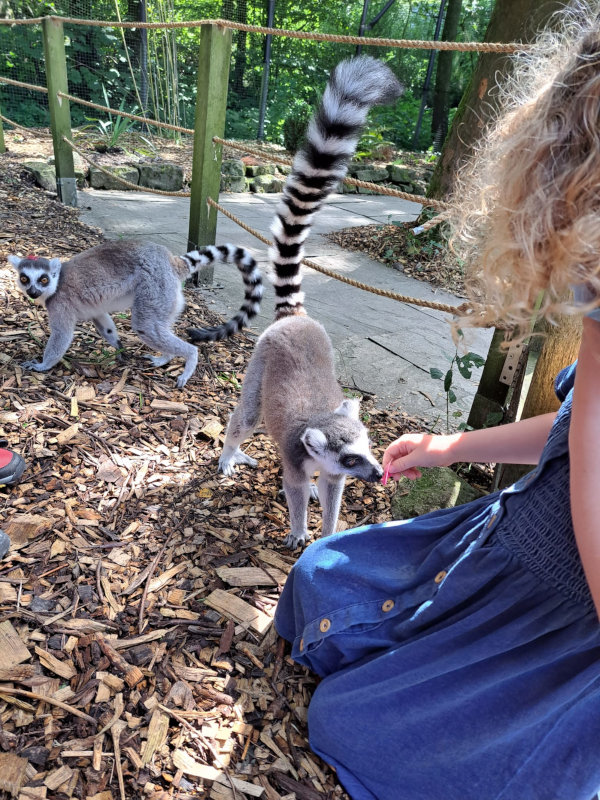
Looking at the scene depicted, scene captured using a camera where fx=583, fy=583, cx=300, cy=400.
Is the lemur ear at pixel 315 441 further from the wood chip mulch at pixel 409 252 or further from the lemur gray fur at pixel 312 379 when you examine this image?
the wood chip mulch at pixel 409 252

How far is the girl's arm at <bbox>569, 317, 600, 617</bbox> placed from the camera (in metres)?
1.02

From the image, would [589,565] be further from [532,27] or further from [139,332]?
[532,27]

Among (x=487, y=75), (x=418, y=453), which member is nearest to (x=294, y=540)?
(x=418, y=453)

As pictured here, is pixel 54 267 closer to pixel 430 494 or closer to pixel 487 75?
pixel 430 494

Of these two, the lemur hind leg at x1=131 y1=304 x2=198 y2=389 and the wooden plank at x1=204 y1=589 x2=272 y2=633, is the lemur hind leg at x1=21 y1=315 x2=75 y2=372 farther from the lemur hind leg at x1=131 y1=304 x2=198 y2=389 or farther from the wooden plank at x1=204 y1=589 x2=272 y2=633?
the wooden plank at x1=204 y1=589 x2=272 y2=633

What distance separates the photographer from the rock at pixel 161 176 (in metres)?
7.60

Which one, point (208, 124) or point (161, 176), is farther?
point (161, 176)

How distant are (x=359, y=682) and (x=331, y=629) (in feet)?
0.44

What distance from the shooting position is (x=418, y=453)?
62.0 inches

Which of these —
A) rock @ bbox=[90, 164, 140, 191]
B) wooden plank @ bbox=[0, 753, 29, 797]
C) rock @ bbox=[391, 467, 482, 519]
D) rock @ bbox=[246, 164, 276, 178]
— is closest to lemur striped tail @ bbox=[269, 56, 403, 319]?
rock @ bbox=[391, 467, 482, 519]

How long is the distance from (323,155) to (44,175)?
5180 millimetres

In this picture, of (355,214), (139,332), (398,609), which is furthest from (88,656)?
(355,214)

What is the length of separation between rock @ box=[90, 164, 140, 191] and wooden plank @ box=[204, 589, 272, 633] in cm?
640

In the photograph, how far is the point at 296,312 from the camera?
2891 mm
